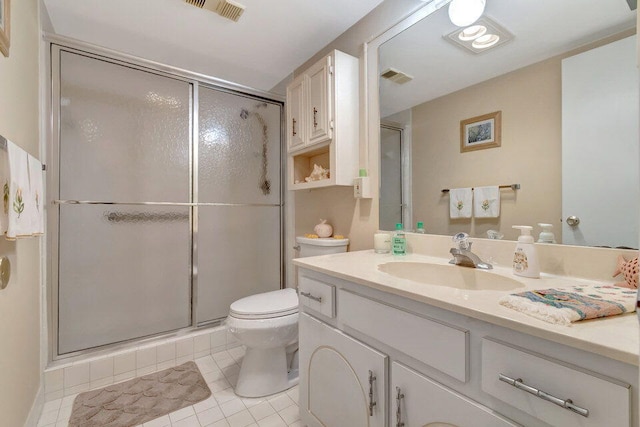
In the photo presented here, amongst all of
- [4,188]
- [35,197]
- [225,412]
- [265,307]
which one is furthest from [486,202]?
[35,197]

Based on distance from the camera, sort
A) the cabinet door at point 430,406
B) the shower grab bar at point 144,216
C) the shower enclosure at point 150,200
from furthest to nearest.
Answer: the shower grab bar at point 144,216, the shower enclosure at point 150,200, the cabinet door at point 430,406

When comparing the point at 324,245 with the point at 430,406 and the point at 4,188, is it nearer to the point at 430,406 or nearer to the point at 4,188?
the point at 430,406

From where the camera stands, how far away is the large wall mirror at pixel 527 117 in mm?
873

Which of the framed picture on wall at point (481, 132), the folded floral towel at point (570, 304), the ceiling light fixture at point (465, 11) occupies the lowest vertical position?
the folded floral towel at point (570, 304)

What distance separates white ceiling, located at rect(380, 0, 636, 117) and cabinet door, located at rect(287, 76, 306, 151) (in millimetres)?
556

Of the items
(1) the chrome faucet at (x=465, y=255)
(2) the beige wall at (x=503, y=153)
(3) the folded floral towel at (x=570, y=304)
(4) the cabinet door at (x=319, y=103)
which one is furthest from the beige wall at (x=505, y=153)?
(4) the cabinet door at (x=319, y=103)

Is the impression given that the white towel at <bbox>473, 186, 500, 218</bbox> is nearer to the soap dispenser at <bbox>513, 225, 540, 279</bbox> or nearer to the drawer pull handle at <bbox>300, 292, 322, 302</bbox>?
the soap dispenser at <bbox>513, 225, 540, 279</bbox>

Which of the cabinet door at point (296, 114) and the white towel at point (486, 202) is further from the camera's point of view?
the cabinet door at point (296, 114)

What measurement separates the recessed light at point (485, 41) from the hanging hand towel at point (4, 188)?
6.15 ft

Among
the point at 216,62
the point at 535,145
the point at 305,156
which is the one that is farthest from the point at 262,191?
the point at 535,145

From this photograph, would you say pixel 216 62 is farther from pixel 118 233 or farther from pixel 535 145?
pixel 535 145

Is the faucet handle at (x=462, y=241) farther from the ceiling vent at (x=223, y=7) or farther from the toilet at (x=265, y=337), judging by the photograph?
the ceiling vent at (x=223, y=7)

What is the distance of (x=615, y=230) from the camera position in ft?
2.86

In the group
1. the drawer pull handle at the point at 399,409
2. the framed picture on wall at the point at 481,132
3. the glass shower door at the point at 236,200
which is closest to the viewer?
the drawer pull handle at the point at 399,409
